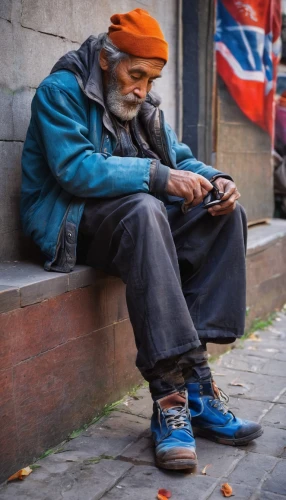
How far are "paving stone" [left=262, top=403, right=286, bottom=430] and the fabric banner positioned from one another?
267cm

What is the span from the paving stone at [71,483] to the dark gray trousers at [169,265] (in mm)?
406

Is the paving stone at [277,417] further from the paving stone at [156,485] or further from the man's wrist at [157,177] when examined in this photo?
the man's wrist at [157,177]

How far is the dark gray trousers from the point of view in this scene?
263 cm

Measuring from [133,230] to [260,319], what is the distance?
2.69 metres

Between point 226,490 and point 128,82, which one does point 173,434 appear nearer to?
point 226,490

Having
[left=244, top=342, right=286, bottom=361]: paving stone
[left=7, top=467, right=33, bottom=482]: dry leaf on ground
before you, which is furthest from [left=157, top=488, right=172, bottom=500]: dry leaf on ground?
[left=244, top=342, right=286, bottom=361]: paving stone

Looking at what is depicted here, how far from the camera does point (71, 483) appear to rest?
99.0 inches

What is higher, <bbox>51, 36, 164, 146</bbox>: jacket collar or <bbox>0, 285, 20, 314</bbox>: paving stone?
<bbox>51, 36, 164, 146</bbox>: jacket collar

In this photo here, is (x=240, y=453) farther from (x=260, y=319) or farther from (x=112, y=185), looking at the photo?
(x=260, y=319)

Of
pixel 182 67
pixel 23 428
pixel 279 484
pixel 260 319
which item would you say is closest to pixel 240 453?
pixel 279 484

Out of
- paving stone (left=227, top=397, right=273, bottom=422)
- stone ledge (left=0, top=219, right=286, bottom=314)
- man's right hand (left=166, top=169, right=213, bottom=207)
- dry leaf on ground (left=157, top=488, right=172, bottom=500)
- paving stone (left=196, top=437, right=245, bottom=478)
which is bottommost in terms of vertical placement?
paving stone (left=227, top=397, right=273, bottom=422)

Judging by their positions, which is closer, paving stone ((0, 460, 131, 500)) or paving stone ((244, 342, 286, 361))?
paving stone ((0, 460, 131, 500))

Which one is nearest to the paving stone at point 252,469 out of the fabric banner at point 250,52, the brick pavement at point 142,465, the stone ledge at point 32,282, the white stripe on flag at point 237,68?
the brick pavement at point 142,465

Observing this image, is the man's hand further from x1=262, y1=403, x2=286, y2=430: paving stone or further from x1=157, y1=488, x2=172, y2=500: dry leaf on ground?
x1=157, y1=488, x2=172, y2=500: dry leaf on ground
